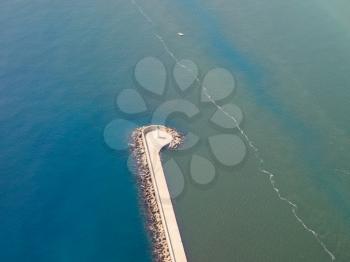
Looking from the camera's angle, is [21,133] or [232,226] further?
[21,133]

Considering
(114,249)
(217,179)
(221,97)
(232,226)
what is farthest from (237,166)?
(114,249)

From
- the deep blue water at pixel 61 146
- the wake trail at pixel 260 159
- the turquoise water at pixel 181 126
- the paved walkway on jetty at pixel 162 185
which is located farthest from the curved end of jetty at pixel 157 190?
the wake trail at pixel 260 159

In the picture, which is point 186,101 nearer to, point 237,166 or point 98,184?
point 237,166

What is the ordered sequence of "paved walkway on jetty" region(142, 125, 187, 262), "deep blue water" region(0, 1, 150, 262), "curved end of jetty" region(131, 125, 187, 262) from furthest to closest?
"deep blue water" region(0, 1, 150, 262) < "curved end of jetty" region(131, 125, 187, 262) < "paved walkway on jetty" region(142, 125, 187, 262)

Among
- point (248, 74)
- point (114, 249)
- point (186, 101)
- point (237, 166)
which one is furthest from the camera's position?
point (248, 74)

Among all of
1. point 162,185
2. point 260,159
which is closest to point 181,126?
point 162,185

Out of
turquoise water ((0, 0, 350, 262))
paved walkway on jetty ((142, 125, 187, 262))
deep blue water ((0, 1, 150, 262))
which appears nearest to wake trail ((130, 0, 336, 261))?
turquoise water ((0, 0, 350, 262))

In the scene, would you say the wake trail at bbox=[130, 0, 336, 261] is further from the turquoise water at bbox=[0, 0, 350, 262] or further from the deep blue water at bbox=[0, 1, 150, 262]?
the deep blue water at bbox=[0, 1, 150, 262]

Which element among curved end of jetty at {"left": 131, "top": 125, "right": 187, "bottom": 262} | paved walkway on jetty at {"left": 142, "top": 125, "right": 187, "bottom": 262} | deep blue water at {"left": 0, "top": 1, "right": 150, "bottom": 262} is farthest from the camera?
deep blue water at {"left": 0, "top": 1, "right": 150, "bottom": 262}
